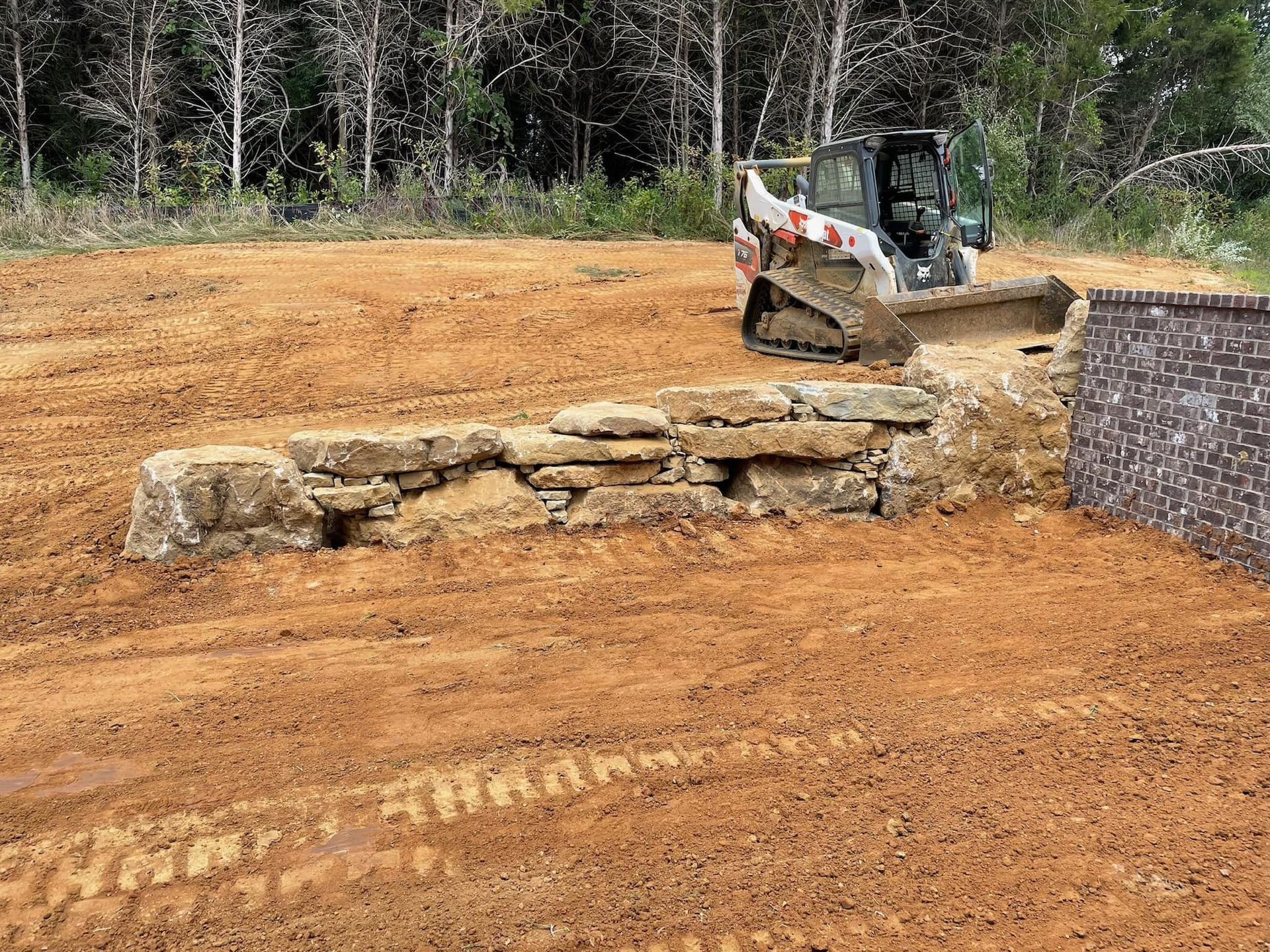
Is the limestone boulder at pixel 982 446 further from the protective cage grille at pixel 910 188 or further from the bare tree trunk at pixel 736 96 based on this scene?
the bare tree trunk at pixel 736 96

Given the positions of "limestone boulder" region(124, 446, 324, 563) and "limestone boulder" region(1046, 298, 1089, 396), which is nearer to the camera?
"limestone boulder" region(124, 446, 324, 563)

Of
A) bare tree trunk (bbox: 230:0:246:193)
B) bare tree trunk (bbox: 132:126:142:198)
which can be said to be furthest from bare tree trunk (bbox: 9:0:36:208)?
bare tree trunk (bbox: 230:0:246:193)

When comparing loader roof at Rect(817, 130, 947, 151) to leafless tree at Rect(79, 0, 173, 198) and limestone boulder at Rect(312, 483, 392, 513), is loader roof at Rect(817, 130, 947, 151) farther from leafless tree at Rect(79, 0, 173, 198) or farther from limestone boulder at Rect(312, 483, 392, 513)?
leafless tree at Rect(79, 0, 173, 198)

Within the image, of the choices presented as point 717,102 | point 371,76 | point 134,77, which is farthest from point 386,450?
point 134,77

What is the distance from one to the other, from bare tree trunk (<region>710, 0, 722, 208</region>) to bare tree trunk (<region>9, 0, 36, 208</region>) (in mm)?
11940

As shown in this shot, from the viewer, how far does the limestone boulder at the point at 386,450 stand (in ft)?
18.7

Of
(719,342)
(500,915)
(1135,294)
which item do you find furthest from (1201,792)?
(719,342)

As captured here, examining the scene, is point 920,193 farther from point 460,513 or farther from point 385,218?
point 385,218

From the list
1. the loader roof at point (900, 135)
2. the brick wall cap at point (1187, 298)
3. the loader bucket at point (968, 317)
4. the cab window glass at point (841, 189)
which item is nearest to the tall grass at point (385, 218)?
the cab window glass at point (841, 189)

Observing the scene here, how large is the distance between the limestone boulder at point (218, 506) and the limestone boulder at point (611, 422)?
1.55 m

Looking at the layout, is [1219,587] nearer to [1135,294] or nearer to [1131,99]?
[1135,294]

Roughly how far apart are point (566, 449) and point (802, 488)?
1.59 metres

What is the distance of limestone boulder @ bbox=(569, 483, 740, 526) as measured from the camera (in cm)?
616

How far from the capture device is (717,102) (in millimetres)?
17719
